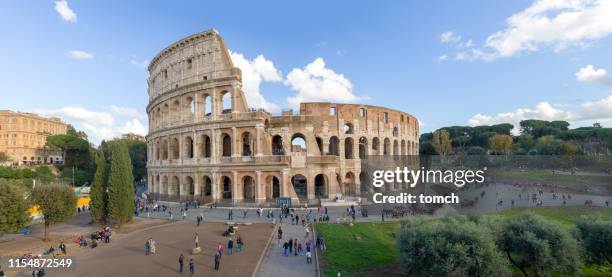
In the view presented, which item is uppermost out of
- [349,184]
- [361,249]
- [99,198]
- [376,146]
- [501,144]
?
[501,144]

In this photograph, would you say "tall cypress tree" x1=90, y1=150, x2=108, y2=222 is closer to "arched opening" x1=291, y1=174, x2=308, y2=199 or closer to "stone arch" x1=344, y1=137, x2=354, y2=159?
"arched opening" x1=291, y1=174, x2=308, y2=199

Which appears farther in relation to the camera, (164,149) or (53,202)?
(164,149)

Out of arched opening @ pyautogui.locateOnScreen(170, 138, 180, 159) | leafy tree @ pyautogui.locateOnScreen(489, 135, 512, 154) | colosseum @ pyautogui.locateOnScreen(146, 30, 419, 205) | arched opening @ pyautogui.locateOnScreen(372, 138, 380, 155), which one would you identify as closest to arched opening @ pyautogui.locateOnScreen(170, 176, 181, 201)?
colosseum @ pyautogui.locateOnScreen(146, 30, 419, 205)

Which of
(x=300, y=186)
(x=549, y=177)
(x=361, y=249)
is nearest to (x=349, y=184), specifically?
(x=300, y=186)

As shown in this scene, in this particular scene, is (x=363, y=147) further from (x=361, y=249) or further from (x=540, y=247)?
(x=540, y=247)

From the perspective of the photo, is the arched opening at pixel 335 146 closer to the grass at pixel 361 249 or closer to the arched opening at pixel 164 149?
the grass at pixel 361 249

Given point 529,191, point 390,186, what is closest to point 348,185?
point 390,186

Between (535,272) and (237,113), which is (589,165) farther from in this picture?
(237,113)
